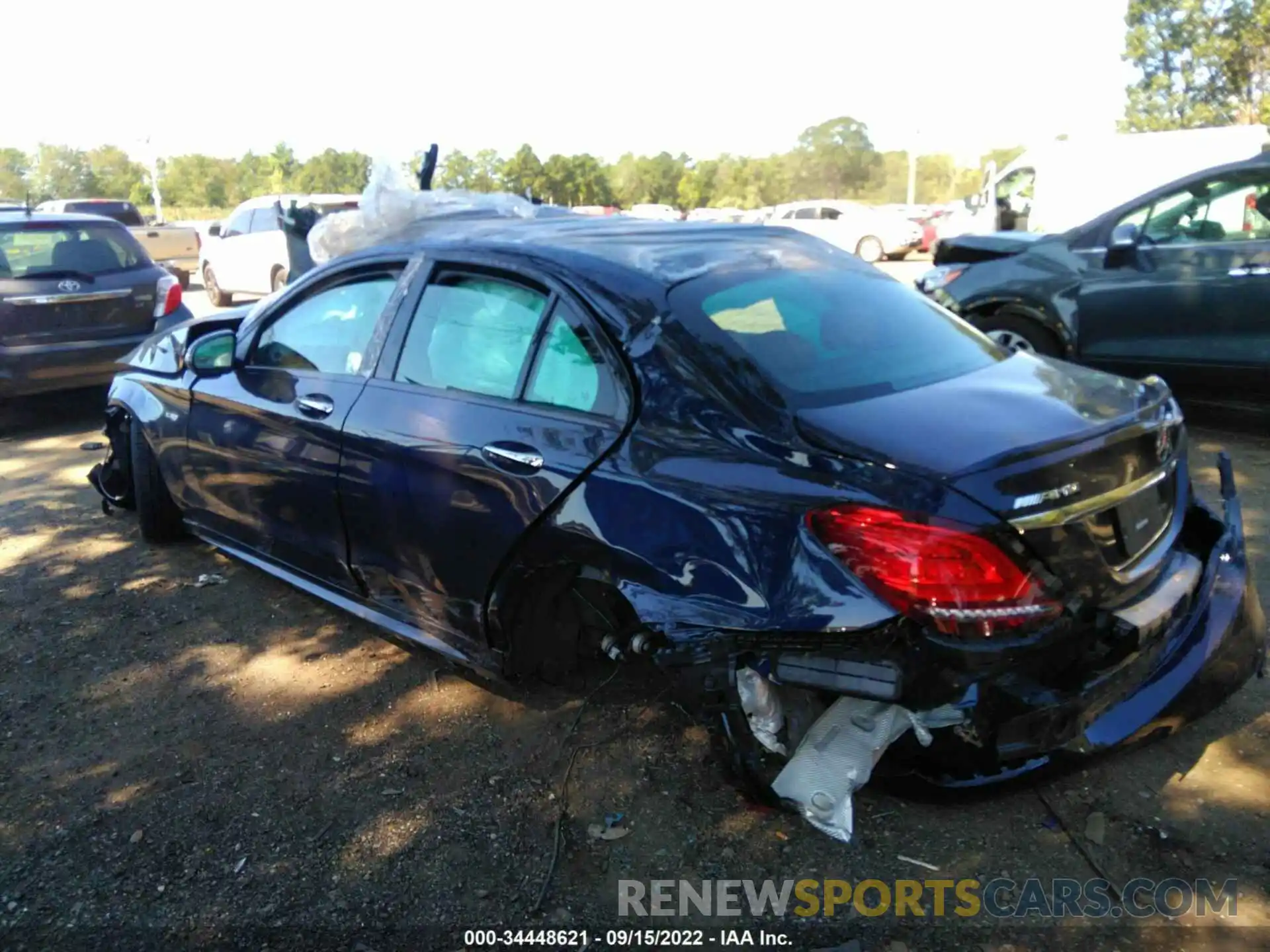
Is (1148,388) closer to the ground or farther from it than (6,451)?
farther from it

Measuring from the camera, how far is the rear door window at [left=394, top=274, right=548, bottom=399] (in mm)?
3242

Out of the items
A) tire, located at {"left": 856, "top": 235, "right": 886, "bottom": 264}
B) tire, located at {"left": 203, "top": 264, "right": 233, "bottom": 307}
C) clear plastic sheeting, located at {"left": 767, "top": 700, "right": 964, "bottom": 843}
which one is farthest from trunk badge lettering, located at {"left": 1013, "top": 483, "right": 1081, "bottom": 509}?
tire, located at {"left": 856, "top": 235, "right": 886, "bottom": 264}

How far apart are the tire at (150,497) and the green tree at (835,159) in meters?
72.4

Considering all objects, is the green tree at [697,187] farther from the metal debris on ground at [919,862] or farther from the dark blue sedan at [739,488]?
the metal debris on ground at [919,862]

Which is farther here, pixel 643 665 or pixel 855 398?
pixel 643 665

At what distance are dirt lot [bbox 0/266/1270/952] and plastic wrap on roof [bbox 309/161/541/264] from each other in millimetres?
1896

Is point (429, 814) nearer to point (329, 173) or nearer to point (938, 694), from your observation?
point (938, 694)

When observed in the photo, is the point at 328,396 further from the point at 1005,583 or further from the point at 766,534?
the point at 1005,583

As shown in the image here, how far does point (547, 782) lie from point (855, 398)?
145 cm

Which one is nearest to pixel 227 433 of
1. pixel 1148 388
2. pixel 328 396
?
pixel 328 396

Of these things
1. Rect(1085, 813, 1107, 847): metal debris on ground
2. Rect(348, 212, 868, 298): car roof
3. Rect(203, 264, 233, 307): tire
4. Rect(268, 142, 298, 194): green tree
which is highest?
Rect(268, 142, 298, 194): green tree

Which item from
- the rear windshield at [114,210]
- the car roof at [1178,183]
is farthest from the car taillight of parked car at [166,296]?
the rear windshield at [114,210]

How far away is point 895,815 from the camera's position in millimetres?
2889

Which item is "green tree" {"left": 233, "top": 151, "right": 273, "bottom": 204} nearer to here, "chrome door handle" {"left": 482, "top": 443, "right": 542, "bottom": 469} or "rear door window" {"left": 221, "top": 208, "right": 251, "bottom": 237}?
"rear door window" {"left": 221, "top": 208, "right": 251, "bottom": 237}
